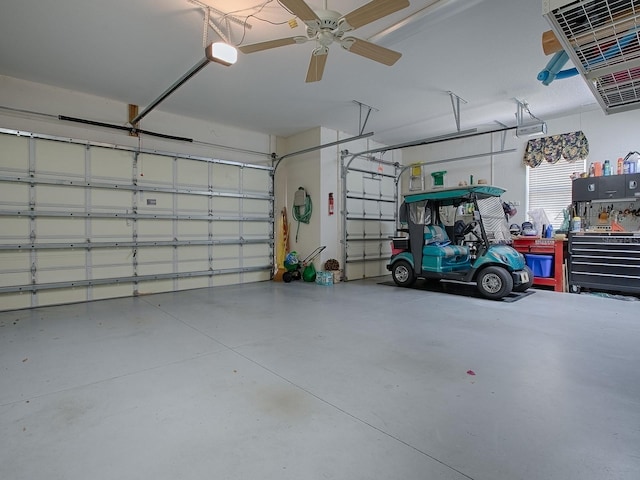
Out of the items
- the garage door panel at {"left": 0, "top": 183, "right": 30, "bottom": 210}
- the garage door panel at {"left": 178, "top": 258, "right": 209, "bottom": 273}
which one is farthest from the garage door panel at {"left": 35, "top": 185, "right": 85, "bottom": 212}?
the garage door panel at {"left": 178, "top": 258, "right": 209, "bottom": 273}

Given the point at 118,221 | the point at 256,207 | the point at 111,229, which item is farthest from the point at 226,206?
the point at 111,229

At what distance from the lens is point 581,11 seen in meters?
1.33

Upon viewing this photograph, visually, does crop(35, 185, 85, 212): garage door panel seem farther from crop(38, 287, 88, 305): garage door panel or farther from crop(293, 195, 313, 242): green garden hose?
crop(293, 195, 313, 242): green garden hose

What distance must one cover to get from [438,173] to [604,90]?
249 inches

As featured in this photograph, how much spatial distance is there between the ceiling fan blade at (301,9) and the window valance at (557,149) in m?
6.07

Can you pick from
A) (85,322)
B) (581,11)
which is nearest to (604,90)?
(581,11)

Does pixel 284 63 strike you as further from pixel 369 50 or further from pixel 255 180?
pixel 255 180

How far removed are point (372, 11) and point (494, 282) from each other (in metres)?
4.44

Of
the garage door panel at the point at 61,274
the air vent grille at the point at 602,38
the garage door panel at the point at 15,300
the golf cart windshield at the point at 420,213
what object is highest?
the air vent grille at the point at 602,38

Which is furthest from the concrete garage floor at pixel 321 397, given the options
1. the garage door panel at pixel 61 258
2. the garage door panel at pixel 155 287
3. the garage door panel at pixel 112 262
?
the garage door panel at pixel 155 287

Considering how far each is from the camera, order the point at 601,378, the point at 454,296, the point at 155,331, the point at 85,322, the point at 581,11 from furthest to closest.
Result: the point at 454,296
the point at 85,322
the point at 155,331
the point at 601,378
the point at 581,11

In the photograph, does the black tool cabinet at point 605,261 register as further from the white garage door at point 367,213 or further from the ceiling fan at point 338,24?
the ceiling fan at point 338,24

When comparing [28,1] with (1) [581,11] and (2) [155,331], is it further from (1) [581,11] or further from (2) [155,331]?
(1) [581,11]

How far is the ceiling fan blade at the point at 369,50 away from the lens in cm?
278
